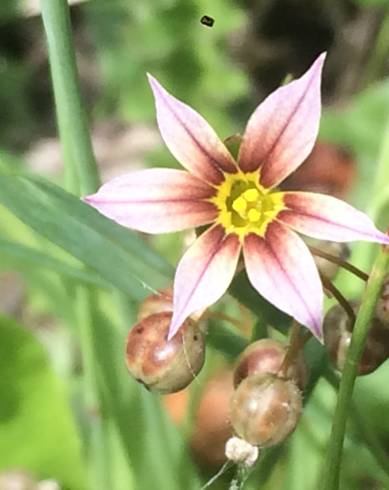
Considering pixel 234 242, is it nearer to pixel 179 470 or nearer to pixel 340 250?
pixel 340 250

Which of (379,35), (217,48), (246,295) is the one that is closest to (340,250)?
(246,295)

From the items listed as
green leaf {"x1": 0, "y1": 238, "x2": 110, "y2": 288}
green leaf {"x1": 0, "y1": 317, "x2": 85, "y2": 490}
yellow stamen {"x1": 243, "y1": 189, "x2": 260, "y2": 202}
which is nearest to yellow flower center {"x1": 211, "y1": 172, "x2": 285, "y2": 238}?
yellow stamen {"x1": 243, "y1": 189, "x2": 260, "y2": 202}

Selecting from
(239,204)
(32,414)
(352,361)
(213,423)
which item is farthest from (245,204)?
(213,423)

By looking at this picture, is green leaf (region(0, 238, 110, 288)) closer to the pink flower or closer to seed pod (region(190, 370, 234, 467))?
the pink flower

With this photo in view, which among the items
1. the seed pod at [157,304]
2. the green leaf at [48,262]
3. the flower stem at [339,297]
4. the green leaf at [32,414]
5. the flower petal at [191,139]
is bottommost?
the green leaf at [32,414]

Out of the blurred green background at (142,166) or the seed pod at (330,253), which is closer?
the seed pod at (330,253)

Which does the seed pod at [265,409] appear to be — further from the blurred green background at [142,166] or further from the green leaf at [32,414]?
the green leaf at [32,414]

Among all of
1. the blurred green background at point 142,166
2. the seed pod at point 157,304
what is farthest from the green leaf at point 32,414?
the seed pod at point 157,304
